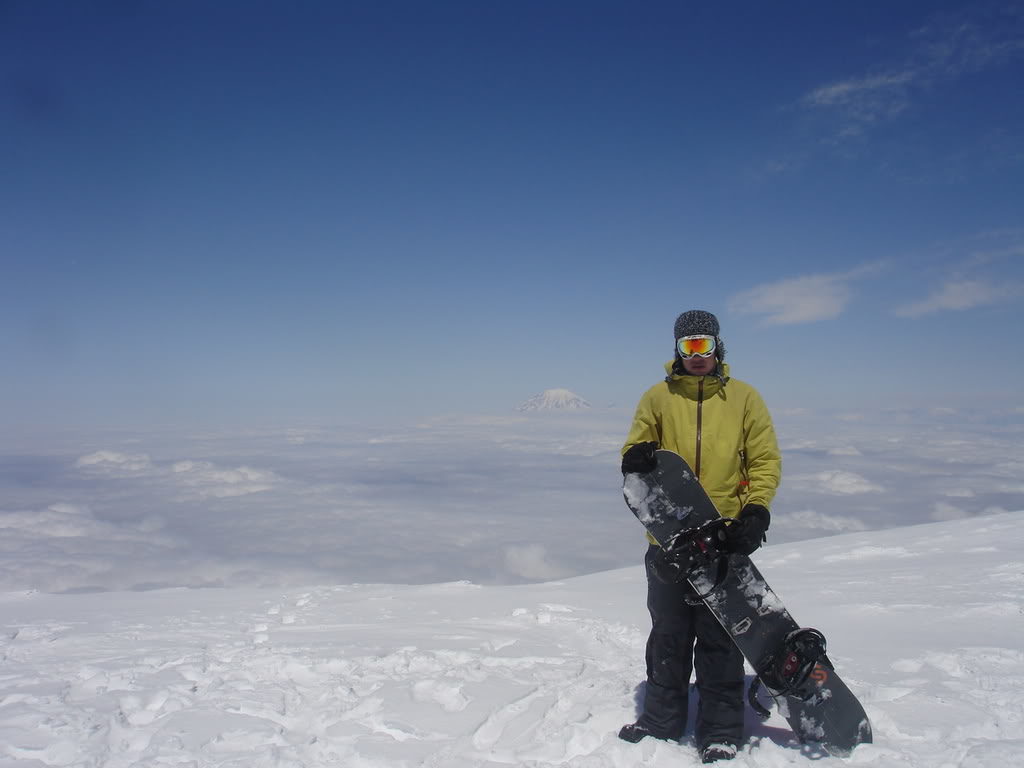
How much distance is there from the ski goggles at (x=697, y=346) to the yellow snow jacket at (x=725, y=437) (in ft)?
0.47

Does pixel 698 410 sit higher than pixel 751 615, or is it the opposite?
pixel 698 410

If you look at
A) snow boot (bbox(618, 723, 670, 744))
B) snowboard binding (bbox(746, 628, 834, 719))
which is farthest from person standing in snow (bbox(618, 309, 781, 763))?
snowboard binding (bbox(746, 628, 834, 719))

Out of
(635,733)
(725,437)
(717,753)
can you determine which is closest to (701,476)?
(725,437)

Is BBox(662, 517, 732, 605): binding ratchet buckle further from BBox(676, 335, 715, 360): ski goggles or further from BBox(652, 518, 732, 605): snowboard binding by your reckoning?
BBox(676, 335, 715, 360): ski goggles

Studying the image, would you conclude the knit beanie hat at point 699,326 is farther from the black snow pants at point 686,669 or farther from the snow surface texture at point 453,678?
the snow surface texture at point 453,678

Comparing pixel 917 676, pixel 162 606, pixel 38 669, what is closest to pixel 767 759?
pixel 917 676

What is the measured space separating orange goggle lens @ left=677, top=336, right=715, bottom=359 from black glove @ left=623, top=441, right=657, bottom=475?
592 millimetres

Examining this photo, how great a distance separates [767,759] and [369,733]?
99.3 inches

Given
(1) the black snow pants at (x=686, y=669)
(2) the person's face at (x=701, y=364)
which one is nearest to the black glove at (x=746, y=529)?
(1) the black snow pants at (x=686, y=669)

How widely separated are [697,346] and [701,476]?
2.58 ft

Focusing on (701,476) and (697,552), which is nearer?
(697,552)

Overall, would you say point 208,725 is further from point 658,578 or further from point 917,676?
point 917,676

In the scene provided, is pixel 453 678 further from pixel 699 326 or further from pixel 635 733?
pixel 699 326

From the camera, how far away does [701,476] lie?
10.3ft
